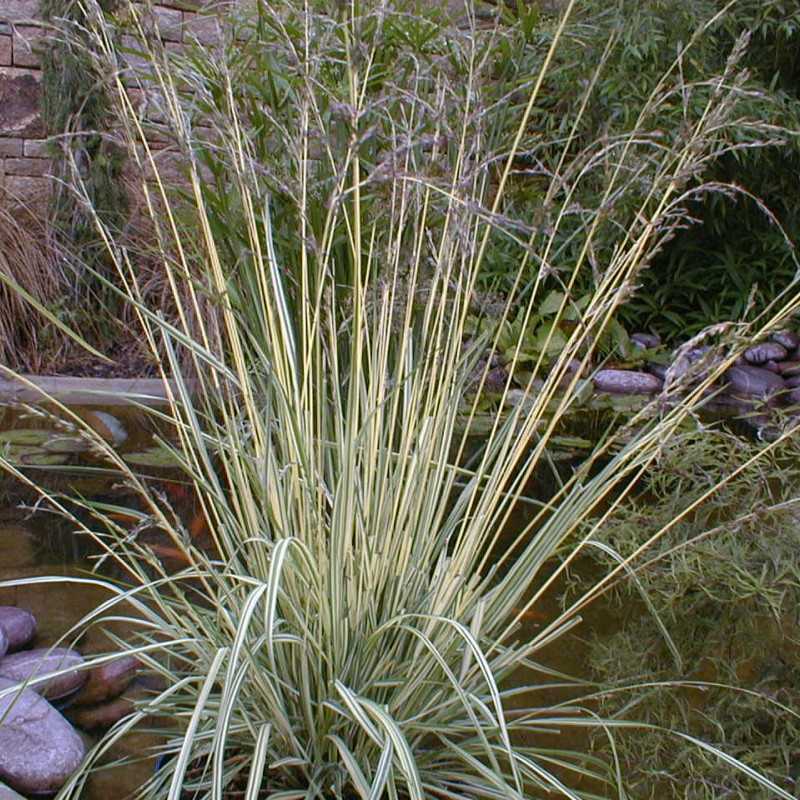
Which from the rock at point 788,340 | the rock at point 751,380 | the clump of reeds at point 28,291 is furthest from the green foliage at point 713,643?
the rock at point 788,340

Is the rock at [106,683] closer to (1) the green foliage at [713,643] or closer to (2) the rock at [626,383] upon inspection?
(1) the green foliage at [713,643]

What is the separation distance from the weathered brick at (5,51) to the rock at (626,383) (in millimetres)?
3060

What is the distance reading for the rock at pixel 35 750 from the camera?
1.65 meters

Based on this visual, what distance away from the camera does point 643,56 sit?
4.79 meters

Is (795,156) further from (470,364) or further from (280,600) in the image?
(280,600)

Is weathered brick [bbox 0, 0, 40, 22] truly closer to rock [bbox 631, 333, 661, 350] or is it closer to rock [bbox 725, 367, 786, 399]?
rock [bbox 631, 333, 661, 350]

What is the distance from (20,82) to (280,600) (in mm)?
4282

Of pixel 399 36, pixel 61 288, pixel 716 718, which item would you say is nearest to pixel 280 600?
pixel 716 718

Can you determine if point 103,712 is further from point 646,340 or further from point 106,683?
point 646,340

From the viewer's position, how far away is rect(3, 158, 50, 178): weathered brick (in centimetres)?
495

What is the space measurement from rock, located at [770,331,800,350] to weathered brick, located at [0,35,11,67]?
3.92 meters

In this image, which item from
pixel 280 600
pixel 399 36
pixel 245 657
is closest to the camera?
pixel 245 657

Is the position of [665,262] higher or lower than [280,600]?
lower

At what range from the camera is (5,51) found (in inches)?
194
